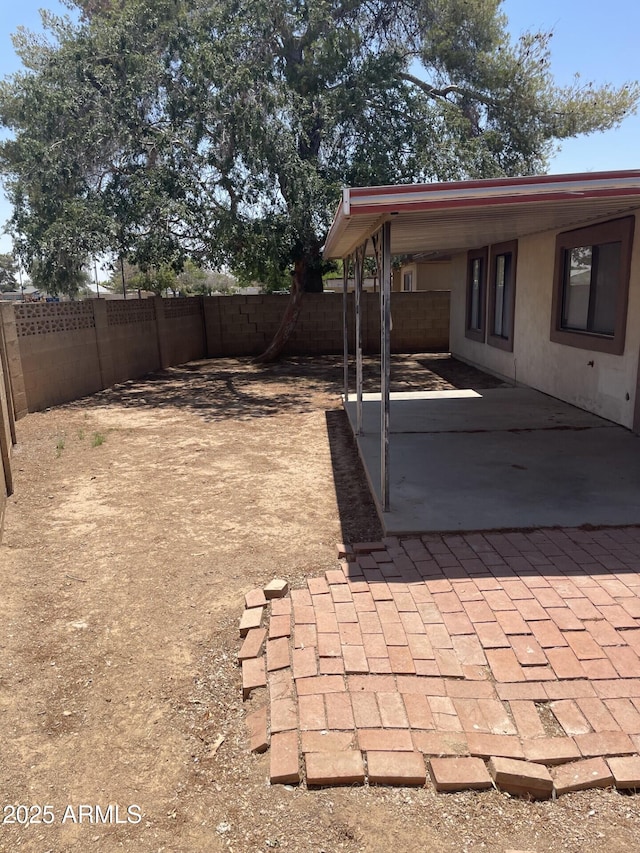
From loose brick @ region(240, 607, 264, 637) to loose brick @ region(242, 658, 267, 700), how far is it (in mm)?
288

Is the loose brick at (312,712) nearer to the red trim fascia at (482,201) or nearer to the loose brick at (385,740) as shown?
the loose brick at (385,740)

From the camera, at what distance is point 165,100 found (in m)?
13.3

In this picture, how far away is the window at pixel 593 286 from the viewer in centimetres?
723

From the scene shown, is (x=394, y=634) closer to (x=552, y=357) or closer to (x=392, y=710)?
(x=392, y=710)

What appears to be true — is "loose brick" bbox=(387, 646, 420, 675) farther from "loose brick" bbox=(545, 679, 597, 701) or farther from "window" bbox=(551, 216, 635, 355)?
"window" bbox=(551, 216, 635, 355)

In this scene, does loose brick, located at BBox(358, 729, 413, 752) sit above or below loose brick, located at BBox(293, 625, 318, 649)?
below

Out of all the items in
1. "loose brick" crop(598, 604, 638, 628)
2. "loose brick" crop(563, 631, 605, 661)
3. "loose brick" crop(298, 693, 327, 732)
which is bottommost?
"loose brick" crop(298, 693, 327, 732)

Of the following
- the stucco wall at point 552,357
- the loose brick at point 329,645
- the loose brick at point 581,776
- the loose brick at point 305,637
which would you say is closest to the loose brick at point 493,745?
the loose brick at point 581,776

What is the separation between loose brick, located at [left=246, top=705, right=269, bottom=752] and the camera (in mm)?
2680

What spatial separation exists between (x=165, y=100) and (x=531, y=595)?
13.4 meters

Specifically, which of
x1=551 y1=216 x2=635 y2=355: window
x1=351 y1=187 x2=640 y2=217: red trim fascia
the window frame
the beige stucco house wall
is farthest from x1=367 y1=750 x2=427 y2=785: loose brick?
the beige stucco house wall

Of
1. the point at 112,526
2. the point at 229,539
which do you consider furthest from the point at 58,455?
the point at 229,539

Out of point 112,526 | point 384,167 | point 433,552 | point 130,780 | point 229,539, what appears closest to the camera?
point 130,780

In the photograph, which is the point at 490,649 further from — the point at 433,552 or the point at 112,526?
the point at 112,526
